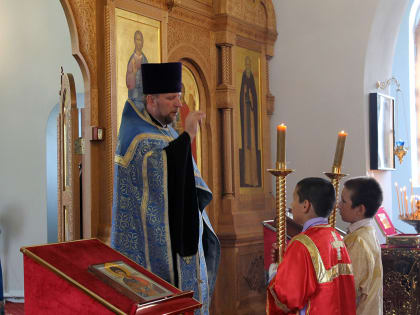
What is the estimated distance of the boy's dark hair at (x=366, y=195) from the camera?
12.3ft

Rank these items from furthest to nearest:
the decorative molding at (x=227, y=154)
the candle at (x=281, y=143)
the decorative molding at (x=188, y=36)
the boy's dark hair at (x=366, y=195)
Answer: the decorative molding at (x=227, y=154) → the decorative molding at (x=188, y=36) → the boy's dark hair at (x=366, y=195) → the candle at (x=281, y=143)

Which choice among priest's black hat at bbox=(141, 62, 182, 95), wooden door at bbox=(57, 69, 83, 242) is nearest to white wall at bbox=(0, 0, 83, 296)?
wooden door at bbox=(57, 69, 83, 242)

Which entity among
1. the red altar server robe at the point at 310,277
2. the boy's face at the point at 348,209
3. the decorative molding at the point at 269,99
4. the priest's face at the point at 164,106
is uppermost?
the decorative molding at the point at 269,99

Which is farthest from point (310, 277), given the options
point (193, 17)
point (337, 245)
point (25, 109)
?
point (25, 109)

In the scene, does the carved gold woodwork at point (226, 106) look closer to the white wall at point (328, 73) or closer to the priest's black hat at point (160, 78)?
the white wall at point (328, 73)

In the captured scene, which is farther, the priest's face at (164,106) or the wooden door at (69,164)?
the wooden door at (69,164)

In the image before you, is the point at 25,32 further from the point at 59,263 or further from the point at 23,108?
the point at 59,263

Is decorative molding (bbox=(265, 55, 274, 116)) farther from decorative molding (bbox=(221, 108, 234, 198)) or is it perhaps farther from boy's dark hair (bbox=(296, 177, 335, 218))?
boy's dark hair (bbox=(296, 177, 335, 218))

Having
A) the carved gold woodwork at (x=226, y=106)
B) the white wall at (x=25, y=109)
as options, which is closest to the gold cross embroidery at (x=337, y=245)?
the carved gold woodwork at (x=226, y=106)

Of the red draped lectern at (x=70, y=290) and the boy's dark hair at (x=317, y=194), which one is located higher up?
the boy's dark hair at (x=317, y=194)

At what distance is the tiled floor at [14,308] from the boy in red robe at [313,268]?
17.6ft

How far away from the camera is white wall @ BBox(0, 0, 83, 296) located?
891cm

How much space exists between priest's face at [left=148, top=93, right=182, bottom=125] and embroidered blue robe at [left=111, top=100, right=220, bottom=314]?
0.55ft

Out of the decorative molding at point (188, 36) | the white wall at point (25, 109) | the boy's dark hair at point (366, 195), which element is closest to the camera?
the boy's dark hair at point (366, 195)
